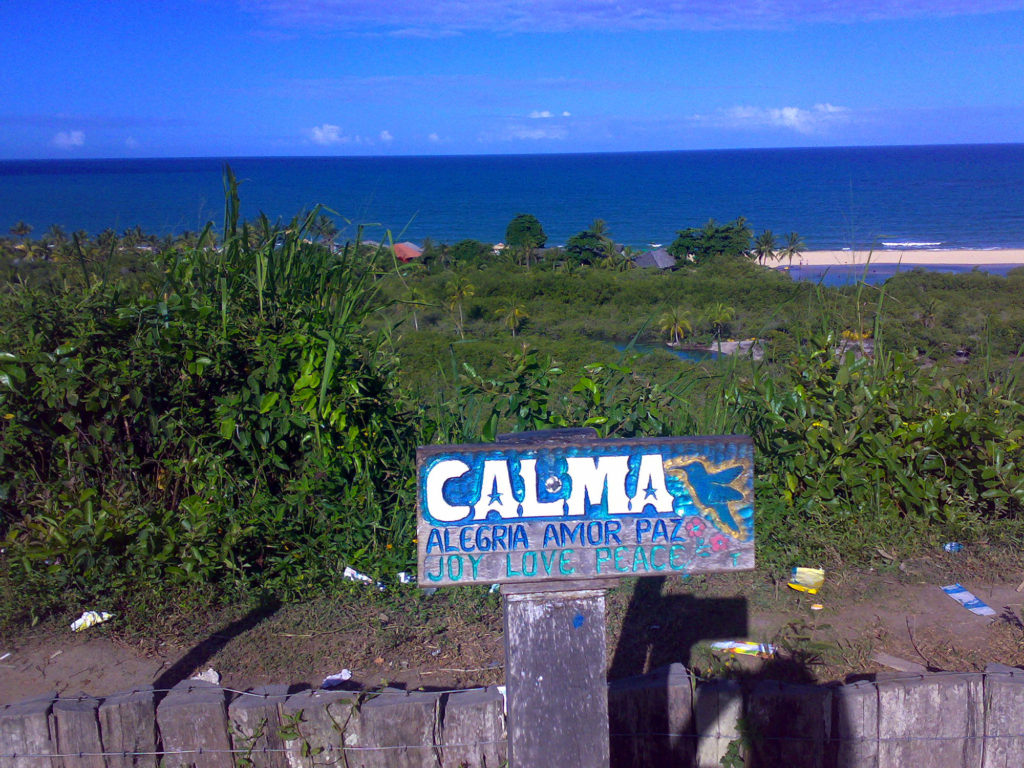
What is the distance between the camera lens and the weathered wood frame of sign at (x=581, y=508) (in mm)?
1813

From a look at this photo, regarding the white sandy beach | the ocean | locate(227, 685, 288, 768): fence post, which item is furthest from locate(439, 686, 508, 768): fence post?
the white sandy beach

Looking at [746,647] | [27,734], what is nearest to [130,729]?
[27,734]

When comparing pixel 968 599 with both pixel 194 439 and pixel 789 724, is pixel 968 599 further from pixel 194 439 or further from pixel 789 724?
pixel 194 439

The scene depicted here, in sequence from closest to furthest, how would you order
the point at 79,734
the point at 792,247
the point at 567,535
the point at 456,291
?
the point at 567,535
the point at 79,734
the point at 456,291
the point at 792,247

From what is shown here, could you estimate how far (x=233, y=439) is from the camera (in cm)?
377

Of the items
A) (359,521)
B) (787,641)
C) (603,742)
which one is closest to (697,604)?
(787,641)

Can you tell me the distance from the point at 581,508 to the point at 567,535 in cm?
7

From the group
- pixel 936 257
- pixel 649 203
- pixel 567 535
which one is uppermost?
pixel 649 203

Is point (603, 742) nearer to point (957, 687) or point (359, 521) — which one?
point (957, 687)

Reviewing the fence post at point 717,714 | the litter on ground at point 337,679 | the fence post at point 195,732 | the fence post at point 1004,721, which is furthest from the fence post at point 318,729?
the fence post at point 1004,721

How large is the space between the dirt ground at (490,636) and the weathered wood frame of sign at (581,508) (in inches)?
53.8

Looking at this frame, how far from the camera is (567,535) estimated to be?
6.02 ft

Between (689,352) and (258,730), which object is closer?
(258,730)

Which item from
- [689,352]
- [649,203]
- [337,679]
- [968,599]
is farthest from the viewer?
[649,203]
